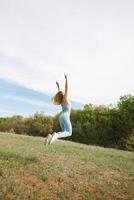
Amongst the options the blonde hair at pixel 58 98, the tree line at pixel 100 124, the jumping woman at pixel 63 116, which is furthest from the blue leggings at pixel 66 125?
the tree line at pixel 100 124

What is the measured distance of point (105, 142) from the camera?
164ft

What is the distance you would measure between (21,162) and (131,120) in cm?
3320

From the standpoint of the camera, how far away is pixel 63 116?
10828 millimetres

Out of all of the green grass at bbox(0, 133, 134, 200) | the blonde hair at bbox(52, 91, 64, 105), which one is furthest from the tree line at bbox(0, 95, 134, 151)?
the blonde hair at bbox(52, 91, 64, 105)

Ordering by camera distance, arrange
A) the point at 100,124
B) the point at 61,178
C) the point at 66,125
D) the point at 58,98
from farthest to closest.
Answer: the point at 100,124 → the point at 61,178 → the point at 58,98 → the point at 66,125

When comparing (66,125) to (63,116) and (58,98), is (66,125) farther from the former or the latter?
(58,98)

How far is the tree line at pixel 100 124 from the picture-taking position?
49844 mm

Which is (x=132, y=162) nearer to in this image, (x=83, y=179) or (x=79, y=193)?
(x=83, y=179)

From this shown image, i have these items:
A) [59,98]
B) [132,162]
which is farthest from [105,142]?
[59,98]

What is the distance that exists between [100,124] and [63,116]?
41.2m

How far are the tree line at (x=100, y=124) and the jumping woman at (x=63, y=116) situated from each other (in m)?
35.2

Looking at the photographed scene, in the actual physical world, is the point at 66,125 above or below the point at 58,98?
below

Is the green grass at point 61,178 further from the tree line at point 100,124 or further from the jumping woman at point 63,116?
the tree line at point 100,124

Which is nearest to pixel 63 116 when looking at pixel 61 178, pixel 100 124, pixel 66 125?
pixel 66 125
